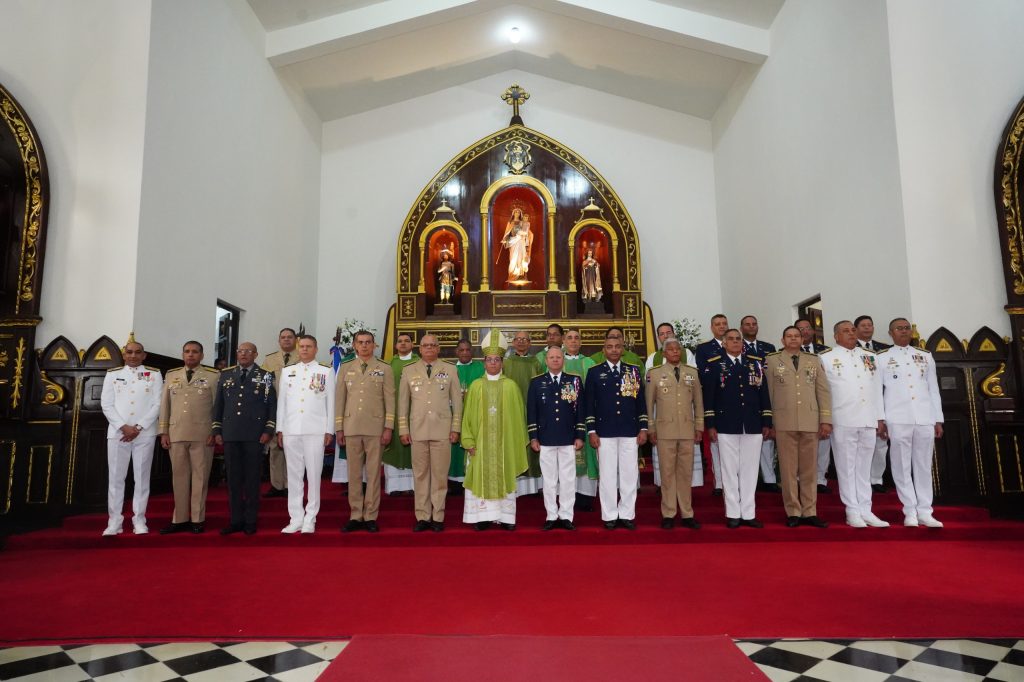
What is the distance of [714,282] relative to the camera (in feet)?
35.3

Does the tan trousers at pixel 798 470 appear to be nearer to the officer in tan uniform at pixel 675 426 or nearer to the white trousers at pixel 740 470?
the white trousers at pixel 740 470

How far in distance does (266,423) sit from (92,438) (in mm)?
1665

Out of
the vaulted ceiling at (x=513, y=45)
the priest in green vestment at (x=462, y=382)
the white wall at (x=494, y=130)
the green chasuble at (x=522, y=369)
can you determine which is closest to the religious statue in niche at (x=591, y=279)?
the white wall at (x=494, y=130)

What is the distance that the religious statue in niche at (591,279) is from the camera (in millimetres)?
9883

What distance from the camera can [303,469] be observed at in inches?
206

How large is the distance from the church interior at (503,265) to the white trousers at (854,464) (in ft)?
0.86

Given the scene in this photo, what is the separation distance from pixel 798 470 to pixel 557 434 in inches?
74.9

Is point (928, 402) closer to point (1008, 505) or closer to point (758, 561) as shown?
point (1008, 505)

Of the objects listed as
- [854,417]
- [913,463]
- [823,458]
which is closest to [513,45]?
[823,458]

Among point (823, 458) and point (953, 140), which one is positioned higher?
point (953, 140)

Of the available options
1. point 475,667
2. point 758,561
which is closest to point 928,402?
point 758,561

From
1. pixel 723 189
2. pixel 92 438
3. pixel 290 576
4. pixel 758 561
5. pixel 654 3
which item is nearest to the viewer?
pixel 290 576

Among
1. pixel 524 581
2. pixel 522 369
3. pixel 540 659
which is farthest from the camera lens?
pixel 522 369

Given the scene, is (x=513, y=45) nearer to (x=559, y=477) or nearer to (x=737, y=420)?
(x=737, y=420)
